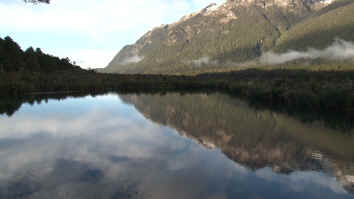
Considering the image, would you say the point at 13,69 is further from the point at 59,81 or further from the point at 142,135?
the point at 142,135

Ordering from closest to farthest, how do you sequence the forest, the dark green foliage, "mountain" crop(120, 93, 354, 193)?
"mountain" crop(120, 93, 354, 193), the forest, the dark green foliage

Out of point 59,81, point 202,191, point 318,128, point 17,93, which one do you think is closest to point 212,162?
point 202,191

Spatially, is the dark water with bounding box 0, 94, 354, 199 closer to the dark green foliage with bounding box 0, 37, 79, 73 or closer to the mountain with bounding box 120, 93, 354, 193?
the mountain with bounding box 120, 93, 354, 193

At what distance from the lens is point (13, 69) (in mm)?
88062

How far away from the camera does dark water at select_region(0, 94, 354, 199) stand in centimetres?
1447

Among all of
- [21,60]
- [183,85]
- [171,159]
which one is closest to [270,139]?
[171,159]

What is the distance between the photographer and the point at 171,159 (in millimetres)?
20484

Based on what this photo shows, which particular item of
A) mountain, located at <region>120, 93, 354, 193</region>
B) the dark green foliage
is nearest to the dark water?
mountain, located at <region>120, 93, 354, 193</region>

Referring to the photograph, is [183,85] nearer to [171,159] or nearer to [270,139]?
[270,139]

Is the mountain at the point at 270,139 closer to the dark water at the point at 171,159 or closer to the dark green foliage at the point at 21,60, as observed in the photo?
the dark water at the point at 171,159

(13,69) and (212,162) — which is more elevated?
(13,69)

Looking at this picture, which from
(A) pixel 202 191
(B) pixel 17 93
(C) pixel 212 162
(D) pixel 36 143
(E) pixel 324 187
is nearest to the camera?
(A) pixel 202 191

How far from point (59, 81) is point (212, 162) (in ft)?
249

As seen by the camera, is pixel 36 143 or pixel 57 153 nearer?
pixel 57 153
